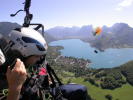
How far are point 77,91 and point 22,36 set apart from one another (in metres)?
1.47

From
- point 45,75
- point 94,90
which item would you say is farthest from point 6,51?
point 94,90

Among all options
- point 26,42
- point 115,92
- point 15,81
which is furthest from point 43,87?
point 115,92

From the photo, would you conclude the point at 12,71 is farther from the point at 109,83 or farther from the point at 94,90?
the point at 109,83

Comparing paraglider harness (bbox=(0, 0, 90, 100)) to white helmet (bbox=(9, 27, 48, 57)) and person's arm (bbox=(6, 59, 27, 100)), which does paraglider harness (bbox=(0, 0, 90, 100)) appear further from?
person's arm (bbox=(6, 59, 27, 100))

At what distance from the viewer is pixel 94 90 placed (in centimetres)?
14912

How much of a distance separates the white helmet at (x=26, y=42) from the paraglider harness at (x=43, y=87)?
0.13 meters

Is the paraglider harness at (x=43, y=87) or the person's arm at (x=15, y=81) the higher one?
the person's arm at (x=15, y=81)

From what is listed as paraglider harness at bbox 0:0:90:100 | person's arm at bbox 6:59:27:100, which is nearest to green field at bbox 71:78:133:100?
paraglider harness at bbox 0:0:90:100

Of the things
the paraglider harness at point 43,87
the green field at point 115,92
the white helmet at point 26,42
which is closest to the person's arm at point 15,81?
the paraglider harness at point 43,87

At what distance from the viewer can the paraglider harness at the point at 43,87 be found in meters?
3.45

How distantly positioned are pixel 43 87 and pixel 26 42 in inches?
37.5

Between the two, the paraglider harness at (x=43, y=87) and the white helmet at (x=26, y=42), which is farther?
the white helmet at (x=26, y=42)

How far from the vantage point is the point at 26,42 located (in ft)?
12.8

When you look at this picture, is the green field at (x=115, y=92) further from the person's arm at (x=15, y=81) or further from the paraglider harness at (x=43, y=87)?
the person's arm at (x=15, y=81)
